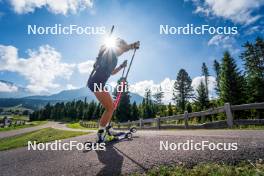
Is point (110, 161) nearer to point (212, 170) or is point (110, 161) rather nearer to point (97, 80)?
point (212, 170)

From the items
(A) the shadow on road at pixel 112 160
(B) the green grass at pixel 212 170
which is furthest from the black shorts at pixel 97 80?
(B) the green grass at pixel 212 170

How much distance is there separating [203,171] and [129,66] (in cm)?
464

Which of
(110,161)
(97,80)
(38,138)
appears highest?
(97,80)

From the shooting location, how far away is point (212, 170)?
288 centimetres

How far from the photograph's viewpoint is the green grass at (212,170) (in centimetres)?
274

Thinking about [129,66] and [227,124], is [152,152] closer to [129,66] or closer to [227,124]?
[129,66]

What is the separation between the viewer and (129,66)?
7.00 meters

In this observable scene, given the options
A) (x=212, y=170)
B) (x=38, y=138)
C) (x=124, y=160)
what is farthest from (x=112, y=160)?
(x=38, y=138)

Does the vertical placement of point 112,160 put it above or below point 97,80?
below

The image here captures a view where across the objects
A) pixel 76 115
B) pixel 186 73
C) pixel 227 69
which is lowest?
pixel 76 115

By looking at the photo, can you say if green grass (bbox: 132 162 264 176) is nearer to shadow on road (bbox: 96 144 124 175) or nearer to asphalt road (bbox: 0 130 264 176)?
asphalt road (bbox: 0 130 264 176)

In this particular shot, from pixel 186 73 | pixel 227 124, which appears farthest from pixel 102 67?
pixel 186 73

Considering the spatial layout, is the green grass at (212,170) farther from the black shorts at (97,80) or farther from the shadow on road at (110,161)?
the black shorts at (97,80)

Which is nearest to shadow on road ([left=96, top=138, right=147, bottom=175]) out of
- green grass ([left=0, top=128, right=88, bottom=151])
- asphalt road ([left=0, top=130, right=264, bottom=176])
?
asphalt road ([left=0, top=130, right=264, bottom=176])
